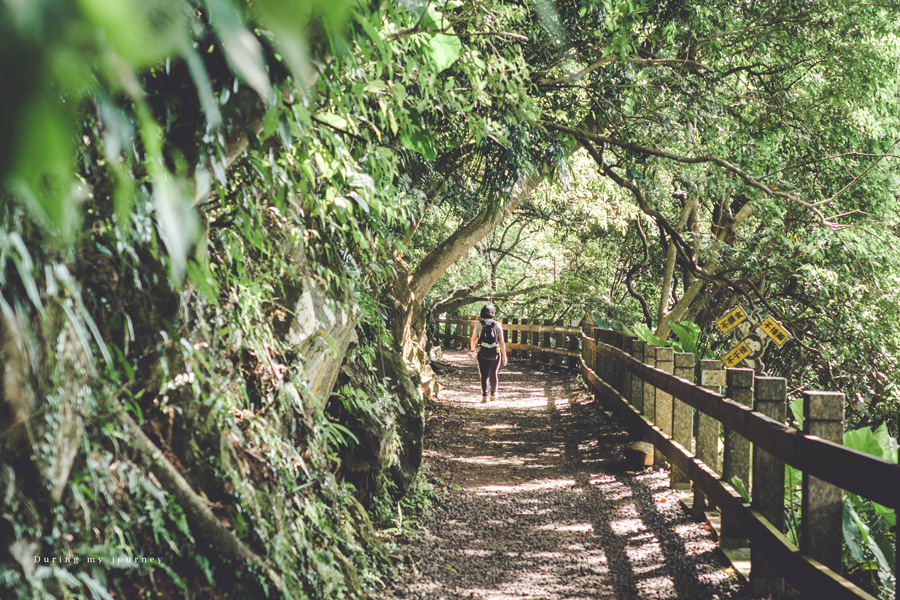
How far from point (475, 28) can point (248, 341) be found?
278cm

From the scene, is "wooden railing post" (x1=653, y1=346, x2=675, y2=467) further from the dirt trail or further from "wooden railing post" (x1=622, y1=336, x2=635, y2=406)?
"wooden railing post" (x1=622, y1=336, x2=635, y2=406)

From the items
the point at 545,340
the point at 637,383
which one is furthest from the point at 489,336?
the point at 545,340

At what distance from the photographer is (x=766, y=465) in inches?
150

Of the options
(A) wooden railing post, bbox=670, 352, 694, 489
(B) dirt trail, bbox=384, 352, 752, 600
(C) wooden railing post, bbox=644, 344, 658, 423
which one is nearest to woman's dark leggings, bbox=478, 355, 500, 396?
(B) dirt trail, bbox=384, 352, 752, 600

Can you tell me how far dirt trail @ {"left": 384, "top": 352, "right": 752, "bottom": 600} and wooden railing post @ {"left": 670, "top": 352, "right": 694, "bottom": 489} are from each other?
20.2 inches

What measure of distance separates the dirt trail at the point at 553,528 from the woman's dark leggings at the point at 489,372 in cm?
196

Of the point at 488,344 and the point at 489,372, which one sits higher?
the point at 488,344

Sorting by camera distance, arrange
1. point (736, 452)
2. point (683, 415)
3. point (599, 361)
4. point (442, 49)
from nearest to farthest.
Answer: point (442, 49) < point (736, 452) < point (683, 415) < point (599, 361)

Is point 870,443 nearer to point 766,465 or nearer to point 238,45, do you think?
point 766,465

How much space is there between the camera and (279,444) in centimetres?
330

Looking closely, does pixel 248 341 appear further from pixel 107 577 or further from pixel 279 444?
pixel 107 577

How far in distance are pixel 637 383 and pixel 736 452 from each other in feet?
11.2

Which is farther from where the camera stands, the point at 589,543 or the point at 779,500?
the point at 589,543

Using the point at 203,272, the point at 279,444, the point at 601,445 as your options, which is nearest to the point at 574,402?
the point at 601,445
